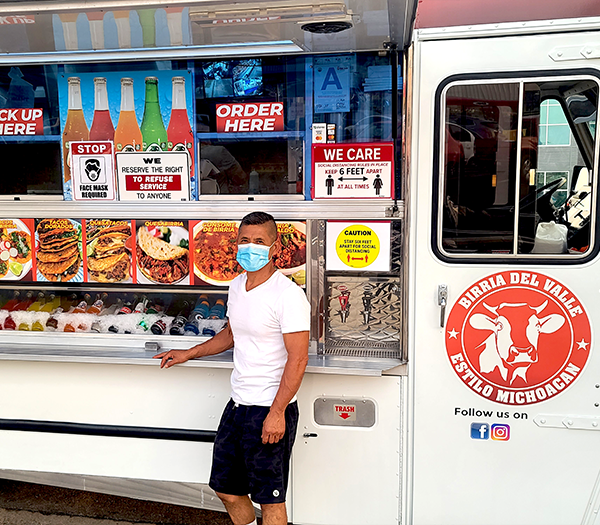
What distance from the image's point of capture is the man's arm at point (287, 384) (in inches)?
97.5

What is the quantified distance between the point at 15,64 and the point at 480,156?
2.51 m

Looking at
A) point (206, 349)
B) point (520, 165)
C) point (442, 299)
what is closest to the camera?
point (520, 165)

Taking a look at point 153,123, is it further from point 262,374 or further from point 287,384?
point 287,384

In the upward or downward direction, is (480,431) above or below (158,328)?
below

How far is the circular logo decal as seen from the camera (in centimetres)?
263

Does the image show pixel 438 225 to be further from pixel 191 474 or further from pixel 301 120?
pixel 191 474

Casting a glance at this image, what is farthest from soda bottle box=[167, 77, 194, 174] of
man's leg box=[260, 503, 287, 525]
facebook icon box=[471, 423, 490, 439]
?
facebook icon box=[471, 423, 490, 439]

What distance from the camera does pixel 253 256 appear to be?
2.54 m

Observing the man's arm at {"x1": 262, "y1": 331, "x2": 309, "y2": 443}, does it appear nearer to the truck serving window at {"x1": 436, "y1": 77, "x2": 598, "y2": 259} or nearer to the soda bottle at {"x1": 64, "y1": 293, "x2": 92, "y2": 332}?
the truck serving window at {"x1": 436, "y1": 77, "x2": 598, "y2": 259}

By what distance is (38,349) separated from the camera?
319 centimetres

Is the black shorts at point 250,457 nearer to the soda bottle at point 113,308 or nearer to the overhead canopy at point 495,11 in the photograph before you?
the soda bottle at point 113,308

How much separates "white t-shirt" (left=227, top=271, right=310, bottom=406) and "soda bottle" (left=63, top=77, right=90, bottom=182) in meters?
1.33

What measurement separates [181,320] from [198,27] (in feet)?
4.96

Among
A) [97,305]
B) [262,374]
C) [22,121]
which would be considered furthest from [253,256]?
[22,121]
